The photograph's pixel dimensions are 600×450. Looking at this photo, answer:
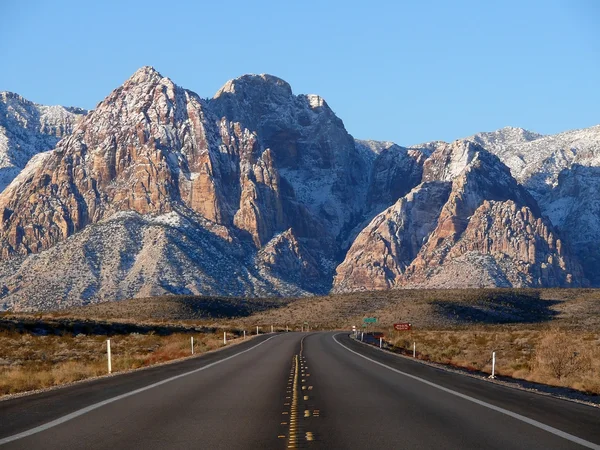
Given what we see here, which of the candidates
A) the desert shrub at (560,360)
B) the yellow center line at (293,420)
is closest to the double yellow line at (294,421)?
the yellow center line at (293,420)

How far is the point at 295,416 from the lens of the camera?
16.8 metres

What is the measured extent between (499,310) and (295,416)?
13441 centimetres

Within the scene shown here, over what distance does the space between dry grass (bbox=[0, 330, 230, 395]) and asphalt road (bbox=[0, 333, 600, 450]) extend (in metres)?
3.06

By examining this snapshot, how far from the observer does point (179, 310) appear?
142000 mm

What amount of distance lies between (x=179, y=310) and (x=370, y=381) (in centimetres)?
11783

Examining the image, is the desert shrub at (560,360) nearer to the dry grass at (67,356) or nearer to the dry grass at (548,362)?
the dry grass at (548,362)

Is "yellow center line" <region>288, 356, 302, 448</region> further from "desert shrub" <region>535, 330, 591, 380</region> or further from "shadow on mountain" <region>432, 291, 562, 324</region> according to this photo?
"shadow on mountain" <region>432, 291, 562, 324</region>

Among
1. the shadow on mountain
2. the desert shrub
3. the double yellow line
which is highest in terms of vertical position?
the shadow on mountain

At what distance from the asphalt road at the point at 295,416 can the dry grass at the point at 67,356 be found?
306 cm

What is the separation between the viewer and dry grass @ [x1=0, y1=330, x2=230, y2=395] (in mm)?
28231

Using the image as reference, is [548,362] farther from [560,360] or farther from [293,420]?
[293,420]

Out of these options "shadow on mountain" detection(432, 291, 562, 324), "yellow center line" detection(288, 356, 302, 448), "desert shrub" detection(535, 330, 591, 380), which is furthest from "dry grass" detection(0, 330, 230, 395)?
"shadow on mountain" detection(432, 291, 562, 324)

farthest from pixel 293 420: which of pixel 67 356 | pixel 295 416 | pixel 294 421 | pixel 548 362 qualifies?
pixel 67 356

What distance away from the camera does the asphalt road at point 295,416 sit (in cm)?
1349
